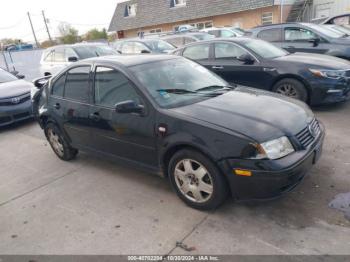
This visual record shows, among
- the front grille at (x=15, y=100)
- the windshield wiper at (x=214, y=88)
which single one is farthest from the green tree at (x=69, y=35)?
the windshield wiper at (x=214, y=88)

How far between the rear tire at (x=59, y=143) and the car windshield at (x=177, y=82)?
6.35ft

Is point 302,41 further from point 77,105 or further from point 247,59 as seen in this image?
point 77,105

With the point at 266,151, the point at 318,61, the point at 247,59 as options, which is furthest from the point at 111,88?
the point at 318,61

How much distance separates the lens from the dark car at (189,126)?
116 inches

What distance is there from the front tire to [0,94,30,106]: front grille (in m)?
Answer: 5.59

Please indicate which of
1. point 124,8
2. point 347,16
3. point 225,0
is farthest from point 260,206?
point 124,8

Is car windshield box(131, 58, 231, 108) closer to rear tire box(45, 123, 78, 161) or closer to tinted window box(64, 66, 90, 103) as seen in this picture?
tinted window box(64, 66, 90, 103)

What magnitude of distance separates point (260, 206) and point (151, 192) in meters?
1.32

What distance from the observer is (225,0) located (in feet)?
88.5

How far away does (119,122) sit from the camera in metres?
3.84

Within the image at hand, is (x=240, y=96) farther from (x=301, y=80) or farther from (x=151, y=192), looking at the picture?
(x=301, y=80)

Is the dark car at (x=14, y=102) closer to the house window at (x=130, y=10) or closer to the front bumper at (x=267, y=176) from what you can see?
the front bumper at (x=267, y=176)

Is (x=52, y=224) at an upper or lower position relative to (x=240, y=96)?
lower

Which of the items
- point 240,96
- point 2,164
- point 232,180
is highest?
point 240,96
